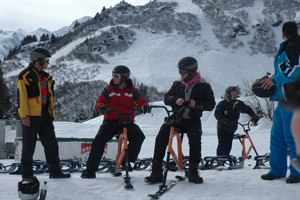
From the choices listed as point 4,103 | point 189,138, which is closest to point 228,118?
point 189,138

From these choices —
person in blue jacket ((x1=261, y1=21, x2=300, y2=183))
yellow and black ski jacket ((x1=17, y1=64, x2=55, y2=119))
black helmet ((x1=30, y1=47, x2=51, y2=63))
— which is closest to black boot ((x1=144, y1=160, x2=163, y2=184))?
person in blue jacket ((x1=261, y1=21, x2=300, y2=183))

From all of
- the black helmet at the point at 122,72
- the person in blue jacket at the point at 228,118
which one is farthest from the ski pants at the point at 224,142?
the black helmet at the point at 122,72

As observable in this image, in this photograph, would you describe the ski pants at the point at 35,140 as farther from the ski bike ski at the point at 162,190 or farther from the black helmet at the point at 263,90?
the black helmet at the point at 263,90

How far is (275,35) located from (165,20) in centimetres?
3440

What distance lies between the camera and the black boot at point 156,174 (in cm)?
387

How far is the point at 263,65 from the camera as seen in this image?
220 feet

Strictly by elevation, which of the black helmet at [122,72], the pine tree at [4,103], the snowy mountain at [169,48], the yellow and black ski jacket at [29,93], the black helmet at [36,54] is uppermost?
the snowy mountain at [169,48]

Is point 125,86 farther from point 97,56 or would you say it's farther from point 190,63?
point 97,56

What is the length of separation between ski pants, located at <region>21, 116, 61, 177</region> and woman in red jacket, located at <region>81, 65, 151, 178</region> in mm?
549

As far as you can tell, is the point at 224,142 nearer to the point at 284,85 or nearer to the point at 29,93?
the point at 284,85

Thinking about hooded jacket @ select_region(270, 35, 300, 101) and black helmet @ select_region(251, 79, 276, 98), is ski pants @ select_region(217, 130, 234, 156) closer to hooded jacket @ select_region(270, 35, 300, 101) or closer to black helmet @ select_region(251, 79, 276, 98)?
black helmet @ select_region(251, 79, 276, 98)

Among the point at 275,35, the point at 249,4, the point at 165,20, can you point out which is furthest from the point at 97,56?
the point at 249,4

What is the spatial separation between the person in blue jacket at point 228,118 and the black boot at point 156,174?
3.26 m

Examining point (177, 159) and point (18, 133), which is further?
point (18, 133)
